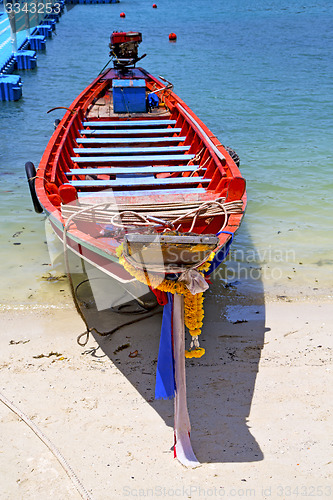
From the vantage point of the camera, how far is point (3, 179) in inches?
411

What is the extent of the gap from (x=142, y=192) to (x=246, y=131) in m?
8.51

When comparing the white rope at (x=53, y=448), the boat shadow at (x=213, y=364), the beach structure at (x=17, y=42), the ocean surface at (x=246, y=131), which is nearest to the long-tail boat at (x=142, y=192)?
the boat shadow at (x=213, y=364)

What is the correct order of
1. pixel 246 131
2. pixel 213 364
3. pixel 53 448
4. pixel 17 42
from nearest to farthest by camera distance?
pixel 53 448 < pixel 213 364 < pixel 246 131 < pixel 17 42

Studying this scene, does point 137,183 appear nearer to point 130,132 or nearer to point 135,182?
point 135,182

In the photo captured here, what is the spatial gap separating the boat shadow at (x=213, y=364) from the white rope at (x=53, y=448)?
0.93 m

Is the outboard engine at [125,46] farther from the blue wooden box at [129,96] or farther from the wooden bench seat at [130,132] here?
the wooden bench seat at [130,132]

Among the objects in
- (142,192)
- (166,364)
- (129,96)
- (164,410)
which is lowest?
(164,410)

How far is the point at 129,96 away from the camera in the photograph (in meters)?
9.48

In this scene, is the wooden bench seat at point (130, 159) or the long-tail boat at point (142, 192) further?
the wooden bench seat at point (130, 159)

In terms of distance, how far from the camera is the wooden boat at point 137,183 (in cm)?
444

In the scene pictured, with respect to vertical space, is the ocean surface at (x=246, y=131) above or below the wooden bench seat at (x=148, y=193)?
below

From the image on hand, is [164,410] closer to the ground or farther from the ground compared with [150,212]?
closer to the ground

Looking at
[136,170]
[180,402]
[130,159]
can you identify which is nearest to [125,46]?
[130,159]

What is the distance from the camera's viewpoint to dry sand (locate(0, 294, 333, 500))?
3.84 metres
